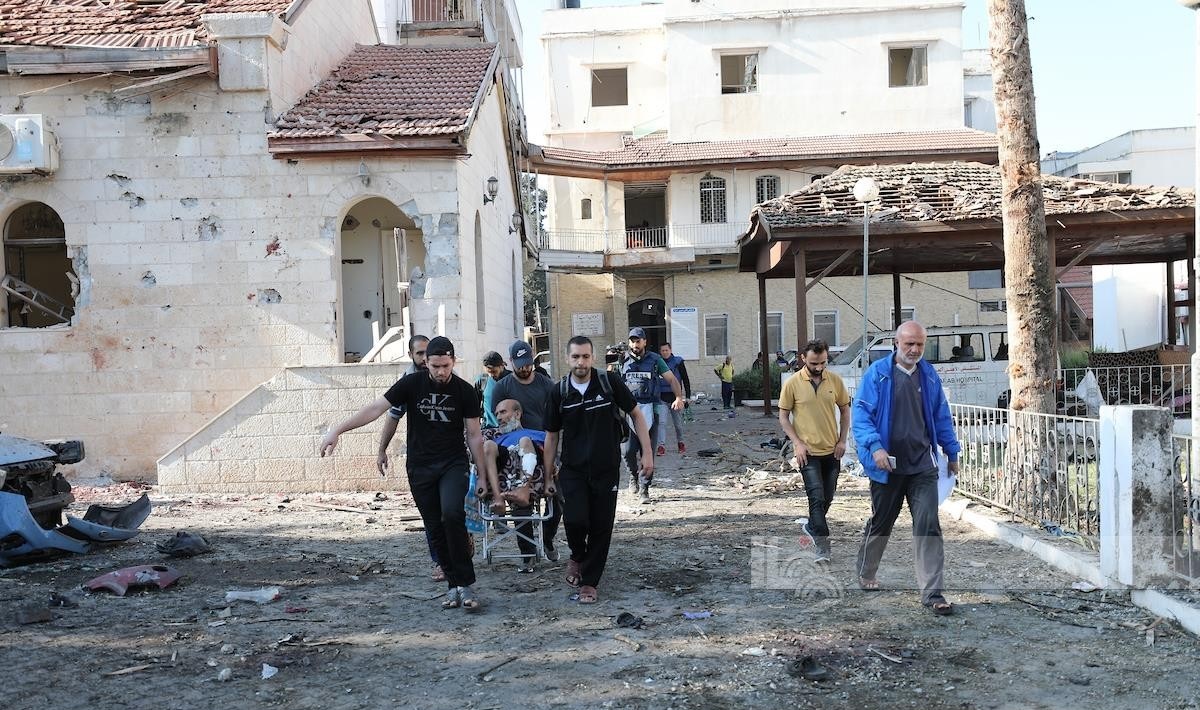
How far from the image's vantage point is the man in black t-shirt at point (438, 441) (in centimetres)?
582

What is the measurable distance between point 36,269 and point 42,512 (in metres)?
8.80

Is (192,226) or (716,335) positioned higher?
(192,226)

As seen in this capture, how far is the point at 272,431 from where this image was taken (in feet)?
35.5

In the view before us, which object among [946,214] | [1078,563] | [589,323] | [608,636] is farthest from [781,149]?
[608,636]

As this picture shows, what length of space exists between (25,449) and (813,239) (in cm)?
1000

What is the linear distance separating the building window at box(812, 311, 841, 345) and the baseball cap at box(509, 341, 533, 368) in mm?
21874

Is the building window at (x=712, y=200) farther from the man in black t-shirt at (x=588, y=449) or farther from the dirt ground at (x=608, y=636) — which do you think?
Answer: the man in black t-shirt at (x=588, y=449)

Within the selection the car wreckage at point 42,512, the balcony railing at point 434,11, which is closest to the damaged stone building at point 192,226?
the car wreckage at point 42,512

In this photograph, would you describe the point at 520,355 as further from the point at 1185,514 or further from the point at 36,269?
the point at 36,269

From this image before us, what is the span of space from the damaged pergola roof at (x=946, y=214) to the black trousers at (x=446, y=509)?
8.49 meters

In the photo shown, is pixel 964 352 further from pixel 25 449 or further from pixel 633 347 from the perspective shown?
pixel 25 449

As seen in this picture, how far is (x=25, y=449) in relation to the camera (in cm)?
789

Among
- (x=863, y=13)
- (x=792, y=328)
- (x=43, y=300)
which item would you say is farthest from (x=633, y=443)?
(x=863, y=13)

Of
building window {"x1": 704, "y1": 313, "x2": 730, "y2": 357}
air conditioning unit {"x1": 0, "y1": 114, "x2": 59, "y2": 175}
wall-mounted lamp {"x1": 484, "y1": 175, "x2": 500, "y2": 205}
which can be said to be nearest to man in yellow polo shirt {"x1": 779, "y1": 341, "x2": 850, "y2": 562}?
wall-mounted lamp {"x1": 484, "y1": 175, "x2": 500, "y2": 205}
